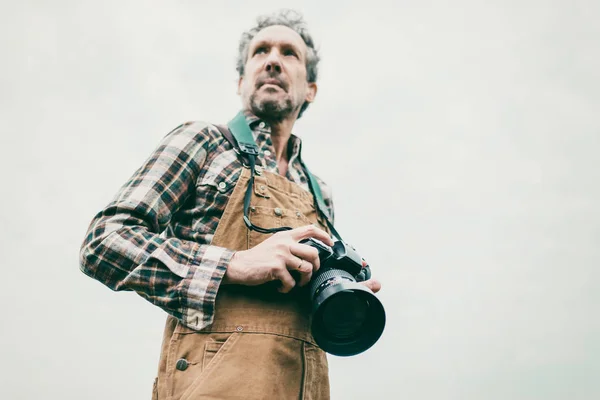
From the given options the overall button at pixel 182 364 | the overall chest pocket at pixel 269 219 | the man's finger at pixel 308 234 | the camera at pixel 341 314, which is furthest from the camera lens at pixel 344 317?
the overall button at pixel 182 364

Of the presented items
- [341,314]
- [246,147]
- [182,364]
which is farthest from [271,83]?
[182,364]

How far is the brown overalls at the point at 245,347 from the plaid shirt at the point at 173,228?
9 centimetres

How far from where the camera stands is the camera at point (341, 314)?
65.3 inches

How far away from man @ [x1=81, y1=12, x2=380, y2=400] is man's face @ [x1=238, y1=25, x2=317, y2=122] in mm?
519

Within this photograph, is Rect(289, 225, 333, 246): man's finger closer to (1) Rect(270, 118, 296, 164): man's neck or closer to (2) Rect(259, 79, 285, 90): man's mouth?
(1) Rect(270, 118, 296, 164): man's neck

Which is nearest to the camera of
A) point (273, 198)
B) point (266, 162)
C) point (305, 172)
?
point (273, 198)

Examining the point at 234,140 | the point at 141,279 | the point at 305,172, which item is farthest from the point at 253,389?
the point at 305,172

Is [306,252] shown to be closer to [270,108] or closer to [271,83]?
[270,108]

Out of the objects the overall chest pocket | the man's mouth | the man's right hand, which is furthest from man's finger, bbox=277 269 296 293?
the man's mouth

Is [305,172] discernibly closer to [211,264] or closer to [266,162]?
[266,162]

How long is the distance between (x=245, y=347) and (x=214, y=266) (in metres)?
0.29

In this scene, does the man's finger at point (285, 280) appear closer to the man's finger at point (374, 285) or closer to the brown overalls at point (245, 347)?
the brown overalls at point (245, 347)

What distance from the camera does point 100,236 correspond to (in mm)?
1653

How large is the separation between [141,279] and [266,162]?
2.89 ft
